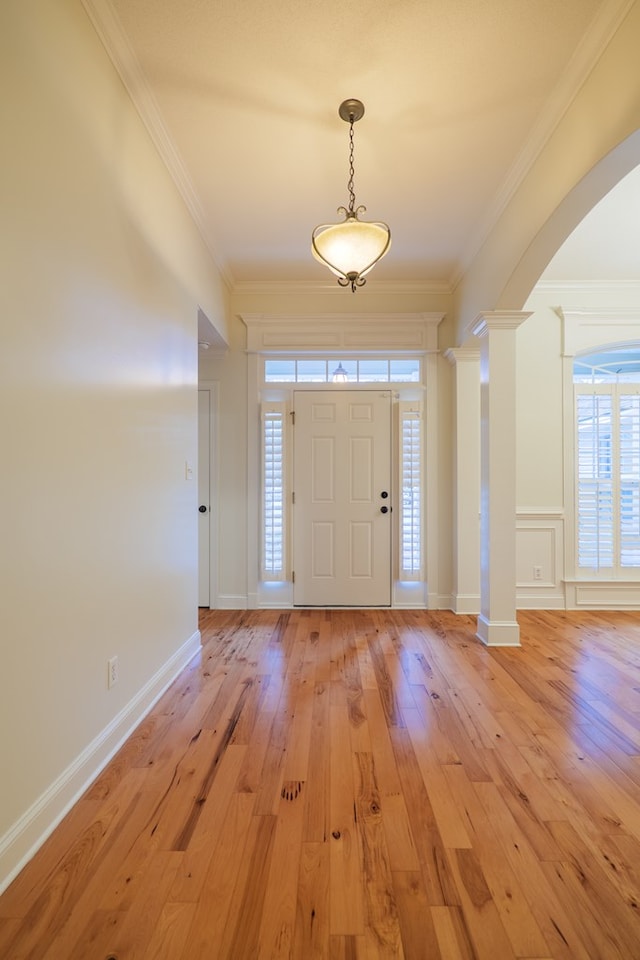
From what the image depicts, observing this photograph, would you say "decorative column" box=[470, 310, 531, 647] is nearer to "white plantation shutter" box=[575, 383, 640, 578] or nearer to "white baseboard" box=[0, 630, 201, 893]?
"white plantation shutter" box=[575, 383, 640, 578]

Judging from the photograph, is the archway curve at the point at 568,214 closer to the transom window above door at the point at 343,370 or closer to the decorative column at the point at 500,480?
the decorative column at the point at 500,480

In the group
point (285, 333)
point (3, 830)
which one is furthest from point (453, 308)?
point (3, 830)

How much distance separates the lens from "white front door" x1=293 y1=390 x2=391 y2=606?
4438 millimetres

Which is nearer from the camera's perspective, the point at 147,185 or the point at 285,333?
the point at 147,185

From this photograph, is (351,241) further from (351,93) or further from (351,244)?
(351,93)

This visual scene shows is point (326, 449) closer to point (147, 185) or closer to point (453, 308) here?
point (453, 308)

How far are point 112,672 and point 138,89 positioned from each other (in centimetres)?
270

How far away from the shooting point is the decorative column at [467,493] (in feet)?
13.9

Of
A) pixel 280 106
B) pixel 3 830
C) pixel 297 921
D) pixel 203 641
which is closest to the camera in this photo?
pixel 297 921

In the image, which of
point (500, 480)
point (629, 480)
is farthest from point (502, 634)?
point (629, 480)

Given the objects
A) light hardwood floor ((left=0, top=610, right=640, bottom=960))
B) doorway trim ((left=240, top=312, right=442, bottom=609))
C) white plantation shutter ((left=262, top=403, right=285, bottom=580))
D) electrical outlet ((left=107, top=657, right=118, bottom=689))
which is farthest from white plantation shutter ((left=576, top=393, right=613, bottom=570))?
electrical outlet ((left=107, top=657, right=118, bottom=689))

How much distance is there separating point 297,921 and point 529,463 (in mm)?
3942

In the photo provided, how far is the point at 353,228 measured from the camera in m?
2.24

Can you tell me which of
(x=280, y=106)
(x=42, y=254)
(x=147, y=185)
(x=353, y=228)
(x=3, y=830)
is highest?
(x=280, y=106)
